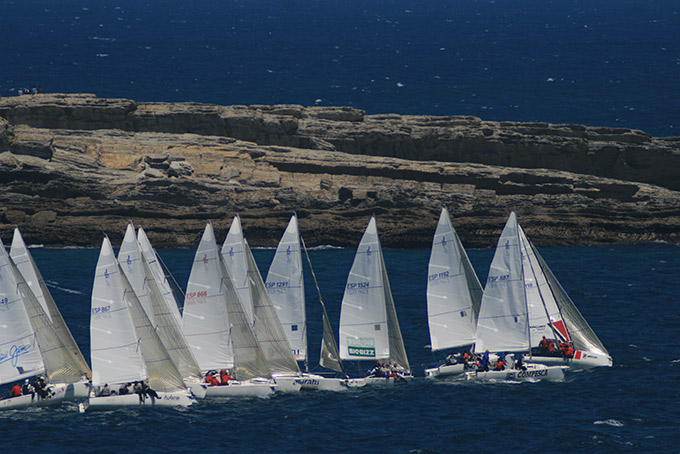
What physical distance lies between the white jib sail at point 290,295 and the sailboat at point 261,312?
3.56 feet

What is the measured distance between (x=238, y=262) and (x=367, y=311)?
7274mm

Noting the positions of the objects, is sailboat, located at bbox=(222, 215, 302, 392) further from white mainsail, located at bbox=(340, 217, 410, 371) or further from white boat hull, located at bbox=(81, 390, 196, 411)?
white boat hull, located at bbox=(81, 390, 196, 411)

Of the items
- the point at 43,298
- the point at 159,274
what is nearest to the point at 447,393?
the point at 159,274

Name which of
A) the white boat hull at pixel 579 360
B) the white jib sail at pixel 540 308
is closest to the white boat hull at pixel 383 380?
the white boat hull at pixel 579 360

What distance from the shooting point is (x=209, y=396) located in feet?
172

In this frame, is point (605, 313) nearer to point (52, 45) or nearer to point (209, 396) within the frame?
point (209, 396)

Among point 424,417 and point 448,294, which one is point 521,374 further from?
point 424,417

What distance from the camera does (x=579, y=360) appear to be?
57.8 meters

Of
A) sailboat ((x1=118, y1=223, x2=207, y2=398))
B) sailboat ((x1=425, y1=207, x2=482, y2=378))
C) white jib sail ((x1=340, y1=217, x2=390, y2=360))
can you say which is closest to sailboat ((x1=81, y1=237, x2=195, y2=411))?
sailboat ((x1=118, y1=223, x2=207, y2=398))

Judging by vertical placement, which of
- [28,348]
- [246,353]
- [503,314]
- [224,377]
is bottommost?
[224,377]

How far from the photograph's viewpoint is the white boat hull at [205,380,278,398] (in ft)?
171

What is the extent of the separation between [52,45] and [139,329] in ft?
513

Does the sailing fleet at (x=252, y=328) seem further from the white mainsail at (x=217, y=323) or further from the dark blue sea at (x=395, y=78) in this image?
the dark blue sea at (x=395, y=78)

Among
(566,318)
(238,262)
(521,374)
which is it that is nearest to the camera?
(521,374)
